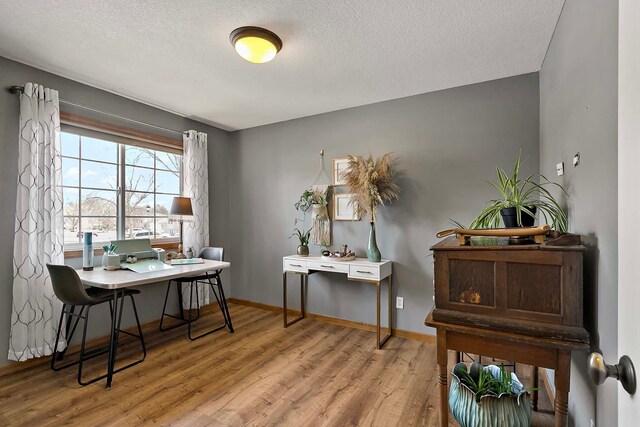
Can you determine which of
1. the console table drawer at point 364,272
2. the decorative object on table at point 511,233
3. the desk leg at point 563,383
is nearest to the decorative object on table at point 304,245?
the console table drawer at point 364,272

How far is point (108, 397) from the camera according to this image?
7.03 feet

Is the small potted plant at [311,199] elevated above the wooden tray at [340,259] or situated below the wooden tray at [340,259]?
above

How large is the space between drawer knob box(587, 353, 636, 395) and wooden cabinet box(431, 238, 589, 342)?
0.74m

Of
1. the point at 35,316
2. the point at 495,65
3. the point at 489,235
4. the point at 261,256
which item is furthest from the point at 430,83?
the point at 35,316

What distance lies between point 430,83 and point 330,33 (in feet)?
4.05

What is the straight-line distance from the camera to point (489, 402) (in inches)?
57.1

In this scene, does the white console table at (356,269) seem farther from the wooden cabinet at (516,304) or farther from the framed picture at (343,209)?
the wooden cabinet at (516,304)

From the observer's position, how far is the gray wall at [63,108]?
7.94ft

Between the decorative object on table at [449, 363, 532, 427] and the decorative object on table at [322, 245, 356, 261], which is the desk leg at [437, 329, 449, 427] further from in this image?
the decorative object on table at [322, 245, 356, 261]

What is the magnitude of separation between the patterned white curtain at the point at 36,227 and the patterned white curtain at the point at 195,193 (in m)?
1.30

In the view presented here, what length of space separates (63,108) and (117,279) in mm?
1661

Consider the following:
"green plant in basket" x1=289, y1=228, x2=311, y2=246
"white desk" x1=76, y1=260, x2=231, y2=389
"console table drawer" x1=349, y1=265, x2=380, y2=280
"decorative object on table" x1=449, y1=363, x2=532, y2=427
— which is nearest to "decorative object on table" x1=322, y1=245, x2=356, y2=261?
"console table drawer" x1=349, y1=265, x2=380, y2=280

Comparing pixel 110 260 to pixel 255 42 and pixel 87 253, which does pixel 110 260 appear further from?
pixel 255 42

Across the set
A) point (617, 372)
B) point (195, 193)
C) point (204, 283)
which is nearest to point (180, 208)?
point (195, 193)
